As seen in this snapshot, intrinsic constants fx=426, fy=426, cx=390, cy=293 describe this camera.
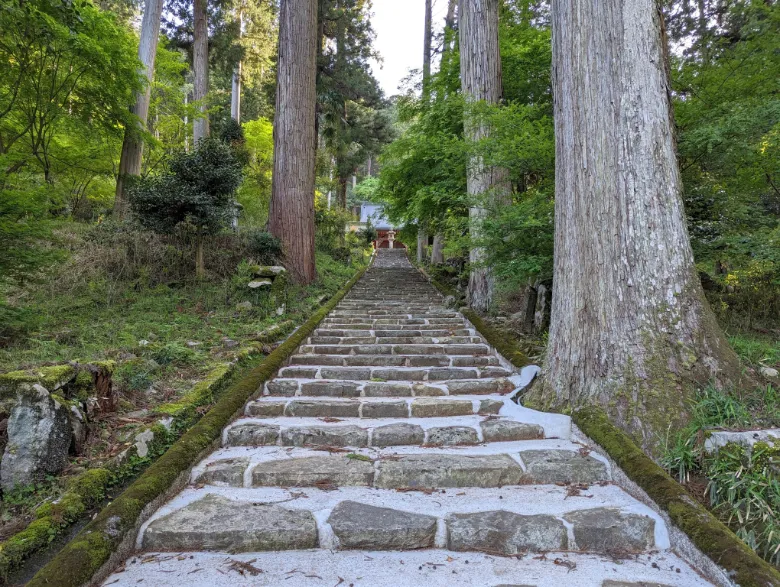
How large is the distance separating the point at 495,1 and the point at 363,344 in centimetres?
653

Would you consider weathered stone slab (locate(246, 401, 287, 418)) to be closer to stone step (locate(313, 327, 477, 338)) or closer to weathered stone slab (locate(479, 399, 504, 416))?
weathered stone slab (locate(479, 399, 504, 416))

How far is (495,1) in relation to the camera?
24.8 feet

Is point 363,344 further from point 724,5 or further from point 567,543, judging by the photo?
point 724,5

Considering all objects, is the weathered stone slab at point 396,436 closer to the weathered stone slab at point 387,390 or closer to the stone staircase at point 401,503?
the stone staircase at point 401,503

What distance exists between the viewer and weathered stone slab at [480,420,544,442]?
342cm

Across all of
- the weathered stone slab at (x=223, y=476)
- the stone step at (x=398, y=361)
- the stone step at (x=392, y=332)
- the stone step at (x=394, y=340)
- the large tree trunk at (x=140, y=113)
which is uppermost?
the large tree trunk at (x=140, y=113)

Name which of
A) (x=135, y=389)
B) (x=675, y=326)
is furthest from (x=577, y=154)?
(x=135, y=389)

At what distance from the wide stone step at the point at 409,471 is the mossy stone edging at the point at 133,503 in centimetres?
20

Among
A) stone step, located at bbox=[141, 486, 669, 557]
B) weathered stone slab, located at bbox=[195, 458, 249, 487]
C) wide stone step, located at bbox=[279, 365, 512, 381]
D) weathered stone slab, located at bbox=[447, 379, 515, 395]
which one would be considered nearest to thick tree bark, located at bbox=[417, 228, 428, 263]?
wide stone step, located at bbox=[279, 365, 512, 381]

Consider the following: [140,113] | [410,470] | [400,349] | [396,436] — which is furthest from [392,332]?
[140,113]

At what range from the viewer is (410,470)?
9.32ft

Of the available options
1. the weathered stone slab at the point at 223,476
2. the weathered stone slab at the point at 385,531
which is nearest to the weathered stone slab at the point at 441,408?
the weathered stone slab at the point at 385,531

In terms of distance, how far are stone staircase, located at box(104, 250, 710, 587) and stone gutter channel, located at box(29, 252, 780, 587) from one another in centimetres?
1

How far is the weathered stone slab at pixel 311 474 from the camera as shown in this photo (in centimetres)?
281
